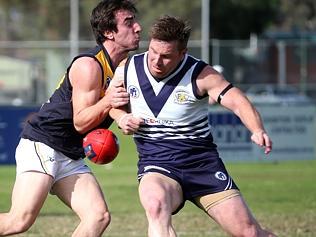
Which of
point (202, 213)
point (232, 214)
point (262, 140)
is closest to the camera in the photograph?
point (262, 140)

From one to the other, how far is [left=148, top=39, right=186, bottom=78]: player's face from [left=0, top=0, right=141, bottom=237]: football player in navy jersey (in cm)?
50

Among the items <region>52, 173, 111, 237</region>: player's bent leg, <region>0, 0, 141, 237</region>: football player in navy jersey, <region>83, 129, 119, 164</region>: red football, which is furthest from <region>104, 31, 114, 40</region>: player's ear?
<region>52, 173, 111, 237</region>: player's bent leg

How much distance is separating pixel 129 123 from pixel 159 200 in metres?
0.68

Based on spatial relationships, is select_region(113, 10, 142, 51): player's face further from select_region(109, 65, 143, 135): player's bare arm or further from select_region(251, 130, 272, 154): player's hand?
select_region(251, 130, 272, 154): player's hand

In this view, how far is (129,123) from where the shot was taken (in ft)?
26.2

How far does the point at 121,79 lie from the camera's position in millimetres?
8203

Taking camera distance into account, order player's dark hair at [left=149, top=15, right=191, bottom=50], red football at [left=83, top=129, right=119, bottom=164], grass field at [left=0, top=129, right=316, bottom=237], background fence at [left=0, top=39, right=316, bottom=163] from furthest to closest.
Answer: background fence at [left=0, top=39, right=316, bottom=163] → grass field at [left=0, top=129, right=316, bottom=237] → red football at [left=83, top=129, right=119, bottom=164] → player's dark hair at [left=149, top=15, right=191, bottom=50]

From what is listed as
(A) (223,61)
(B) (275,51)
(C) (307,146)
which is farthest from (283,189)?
(B) (275,51)

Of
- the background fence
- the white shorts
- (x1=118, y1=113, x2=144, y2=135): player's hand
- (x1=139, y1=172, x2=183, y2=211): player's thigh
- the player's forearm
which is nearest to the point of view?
(x1=139, y1=172, x2=183, y2=211): player's thigh

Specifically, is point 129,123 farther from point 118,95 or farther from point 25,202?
point 25,202

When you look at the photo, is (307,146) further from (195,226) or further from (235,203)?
(235,203)

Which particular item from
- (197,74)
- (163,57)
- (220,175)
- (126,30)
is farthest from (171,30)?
(220,175)

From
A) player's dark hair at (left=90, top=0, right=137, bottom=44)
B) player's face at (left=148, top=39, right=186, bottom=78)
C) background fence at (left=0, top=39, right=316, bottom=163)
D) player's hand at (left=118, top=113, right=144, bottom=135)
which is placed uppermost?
player's dark hair at (left=90, top=0, right=137, bottom=44)

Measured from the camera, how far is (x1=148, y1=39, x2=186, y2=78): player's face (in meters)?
7.84
